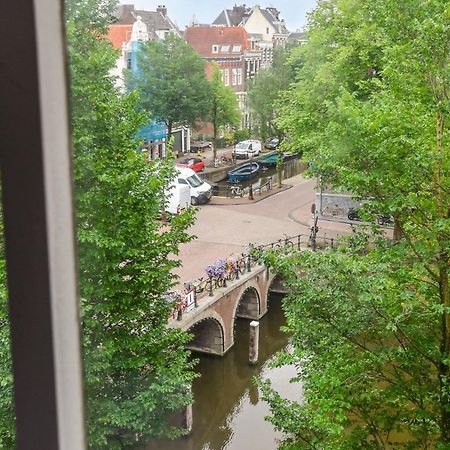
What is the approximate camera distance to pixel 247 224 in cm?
551

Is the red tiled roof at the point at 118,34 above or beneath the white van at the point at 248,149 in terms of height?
above

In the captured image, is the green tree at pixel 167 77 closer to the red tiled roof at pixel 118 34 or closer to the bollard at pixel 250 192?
the red tiled roof at pixel 118 34

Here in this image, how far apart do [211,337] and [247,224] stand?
109 cm

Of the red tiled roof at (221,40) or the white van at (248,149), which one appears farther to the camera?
the white van at (248,149)

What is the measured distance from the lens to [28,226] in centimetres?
44

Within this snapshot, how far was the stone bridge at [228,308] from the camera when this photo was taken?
16.5ft

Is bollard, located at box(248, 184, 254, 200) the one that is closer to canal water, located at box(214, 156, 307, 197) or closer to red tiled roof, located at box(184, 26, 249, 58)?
canal water, located at box(214, 156, 307, 197)

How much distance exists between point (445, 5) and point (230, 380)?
354 centimetres

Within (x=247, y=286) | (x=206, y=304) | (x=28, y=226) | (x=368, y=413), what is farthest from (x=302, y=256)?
(x=247, y=286)

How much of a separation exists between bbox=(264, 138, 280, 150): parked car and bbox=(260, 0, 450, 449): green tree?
4.55 meters

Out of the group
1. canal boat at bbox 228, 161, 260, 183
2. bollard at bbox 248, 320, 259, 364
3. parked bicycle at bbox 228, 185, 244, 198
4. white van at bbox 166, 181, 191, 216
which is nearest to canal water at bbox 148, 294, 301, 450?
bollard at bbox 248, 320, 259, 364

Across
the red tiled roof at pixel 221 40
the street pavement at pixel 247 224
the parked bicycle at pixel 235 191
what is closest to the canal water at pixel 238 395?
the street pavement at pixel 247 224

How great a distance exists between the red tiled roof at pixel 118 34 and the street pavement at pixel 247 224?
2.40 metres

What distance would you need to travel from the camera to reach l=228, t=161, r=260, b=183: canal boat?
6106mm
